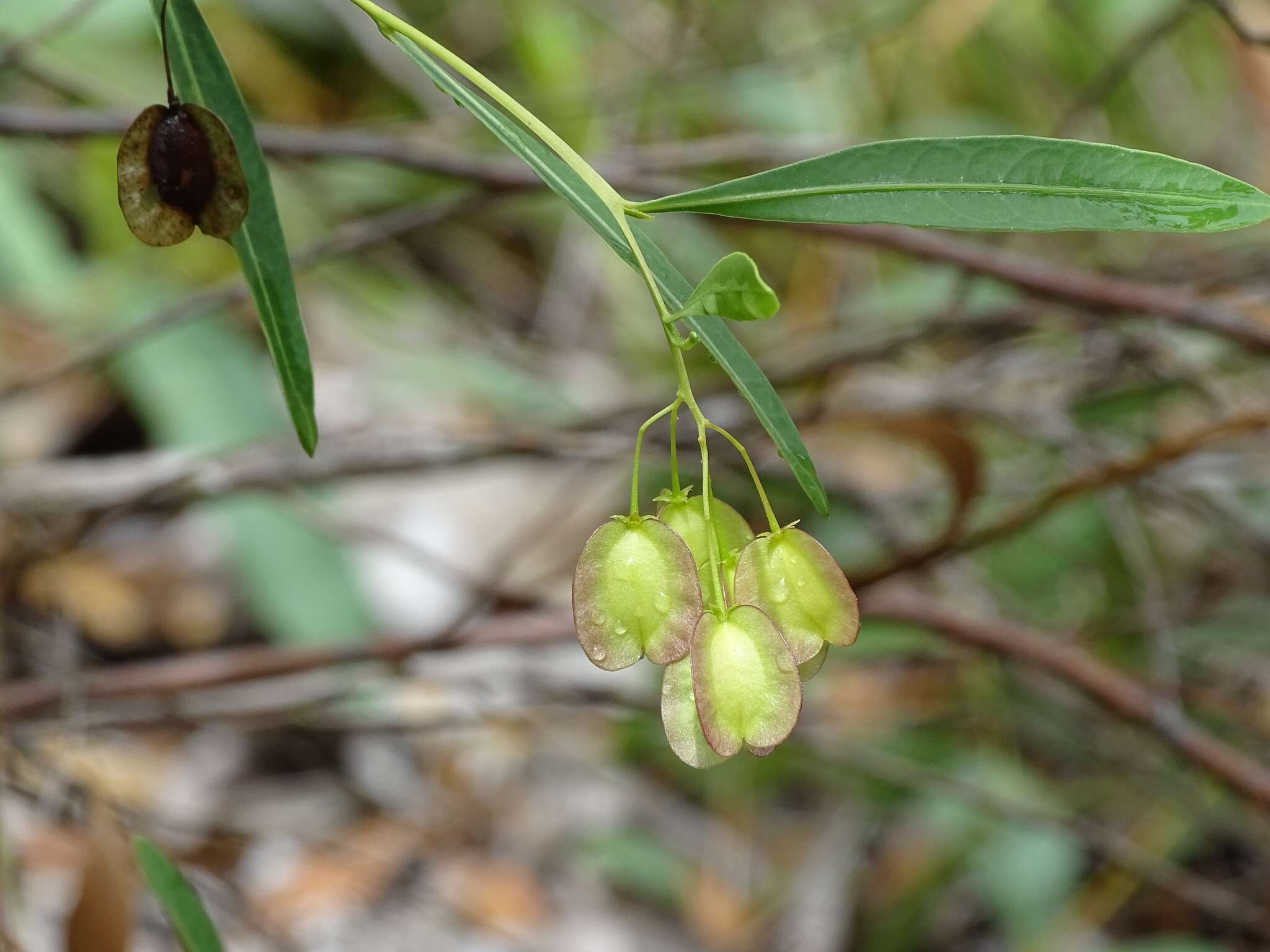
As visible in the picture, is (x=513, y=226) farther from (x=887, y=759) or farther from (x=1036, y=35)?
(x=887, y=759)

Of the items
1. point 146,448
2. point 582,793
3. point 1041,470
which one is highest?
point 146,448

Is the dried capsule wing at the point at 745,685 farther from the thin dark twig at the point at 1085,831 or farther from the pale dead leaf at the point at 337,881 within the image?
the pale dead leaf at the point at 337,881

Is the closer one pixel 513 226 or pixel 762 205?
pixel 762 205

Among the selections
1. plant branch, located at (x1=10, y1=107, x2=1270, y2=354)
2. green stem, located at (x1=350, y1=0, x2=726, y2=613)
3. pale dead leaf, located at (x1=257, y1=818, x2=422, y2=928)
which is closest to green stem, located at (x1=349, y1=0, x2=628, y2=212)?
green stem, located at (x1=350, y1=0, x2=726, y2=613)

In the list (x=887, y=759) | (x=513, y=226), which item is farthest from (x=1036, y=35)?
(x=887, y=759)

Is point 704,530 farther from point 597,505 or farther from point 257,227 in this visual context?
point 597,505

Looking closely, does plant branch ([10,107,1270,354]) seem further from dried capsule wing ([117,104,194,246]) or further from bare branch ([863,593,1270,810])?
dried capsule wing ([117,104,194,246])

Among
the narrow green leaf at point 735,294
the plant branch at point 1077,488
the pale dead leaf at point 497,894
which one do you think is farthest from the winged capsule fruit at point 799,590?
the pale dead leaf at point 497,894
